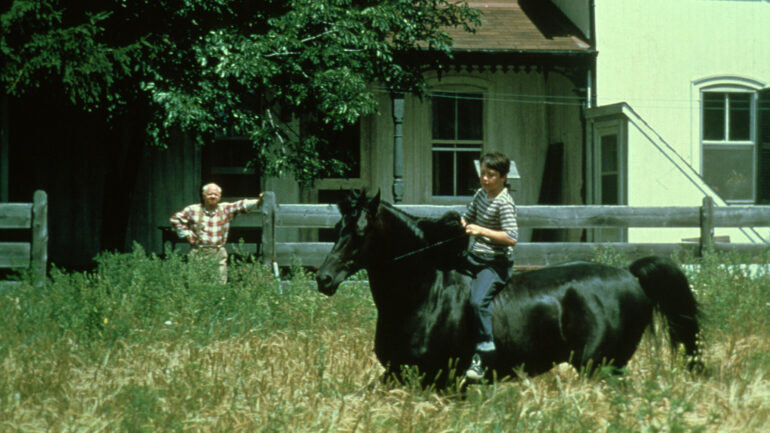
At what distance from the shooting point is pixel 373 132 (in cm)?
1773

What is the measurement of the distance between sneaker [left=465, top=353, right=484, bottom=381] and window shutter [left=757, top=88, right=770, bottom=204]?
42.0 ft

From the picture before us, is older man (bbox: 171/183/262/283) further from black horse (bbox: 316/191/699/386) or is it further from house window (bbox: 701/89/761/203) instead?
house window (bbox: 701/89/761/203)

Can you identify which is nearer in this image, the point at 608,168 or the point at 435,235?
the point at 435,235

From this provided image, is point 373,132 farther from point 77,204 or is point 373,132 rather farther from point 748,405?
point 748,405

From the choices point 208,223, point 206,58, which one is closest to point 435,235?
point 208,223

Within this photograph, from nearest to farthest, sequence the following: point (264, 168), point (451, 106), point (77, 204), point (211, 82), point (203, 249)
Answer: point (203, 249)
point (211, 82)
point (264, 168)
point (77, 204)
point (451, 106)

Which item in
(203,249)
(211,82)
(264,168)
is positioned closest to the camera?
(203,249)

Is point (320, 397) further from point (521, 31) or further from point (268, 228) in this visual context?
point (521, 31)

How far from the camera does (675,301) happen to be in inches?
251

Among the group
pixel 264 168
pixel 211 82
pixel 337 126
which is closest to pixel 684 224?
pixel 337 126

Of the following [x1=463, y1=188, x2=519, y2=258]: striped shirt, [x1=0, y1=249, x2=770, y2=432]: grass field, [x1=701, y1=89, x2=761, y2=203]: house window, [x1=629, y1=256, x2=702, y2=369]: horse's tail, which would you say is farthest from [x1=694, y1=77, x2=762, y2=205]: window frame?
[x1=463, y1=188, x2=519, y2=258]: striped shirt

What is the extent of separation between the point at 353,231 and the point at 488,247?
1005 mm

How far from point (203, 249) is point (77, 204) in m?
7.00

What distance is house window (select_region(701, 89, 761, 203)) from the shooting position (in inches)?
672
